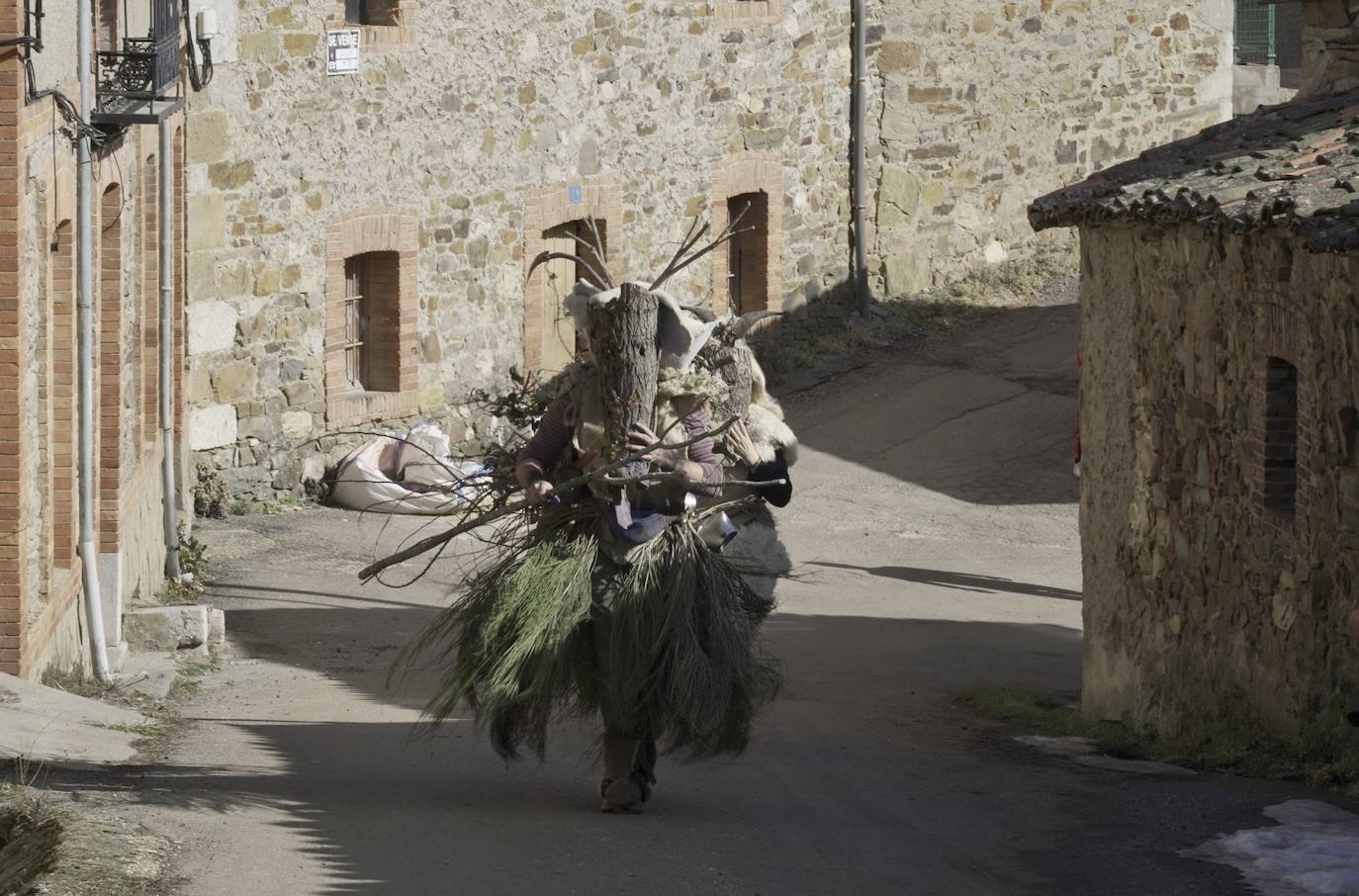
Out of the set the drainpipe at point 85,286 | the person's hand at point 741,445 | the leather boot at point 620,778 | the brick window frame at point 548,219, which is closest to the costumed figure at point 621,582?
the leather boot at point 620,778

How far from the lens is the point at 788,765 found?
28.1 ft

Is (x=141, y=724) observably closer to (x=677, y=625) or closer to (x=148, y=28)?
(x=677, y=625)

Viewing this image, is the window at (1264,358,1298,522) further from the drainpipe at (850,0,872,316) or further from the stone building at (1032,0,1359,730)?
the drainpipe at (850,0,872,316)

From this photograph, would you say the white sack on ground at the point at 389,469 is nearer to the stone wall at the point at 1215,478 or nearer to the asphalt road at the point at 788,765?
the asphalt road at the point at 788,765

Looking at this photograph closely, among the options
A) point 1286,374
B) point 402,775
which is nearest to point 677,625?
point 402,775

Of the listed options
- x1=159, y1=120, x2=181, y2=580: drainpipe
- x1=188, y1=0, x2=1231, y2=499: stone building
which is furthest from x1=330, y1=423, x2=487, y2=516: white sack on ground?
x1=159, y1=120, x2=181, y2=580: drainpipe

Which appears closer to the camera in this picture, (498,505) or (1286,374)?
(498,505)

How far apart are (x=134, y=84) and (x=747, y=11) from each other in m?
9.55

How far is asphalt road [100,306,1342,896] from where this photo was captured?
6289mm

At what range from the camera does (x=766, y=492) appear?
7.79m

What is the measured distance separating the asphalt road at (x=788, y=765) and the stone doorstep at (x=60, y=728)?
289mm

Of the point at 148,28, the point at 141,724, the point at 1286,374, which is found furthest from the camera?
the point at 148,28

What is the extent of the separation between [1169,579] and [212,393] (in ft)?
26.4

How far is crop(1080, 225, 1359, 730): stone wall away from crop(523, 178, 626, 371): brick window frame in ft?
24.3
